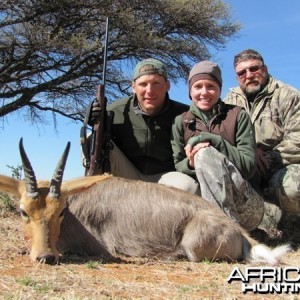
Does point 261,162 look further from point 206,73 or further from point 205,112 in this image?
point 206,73

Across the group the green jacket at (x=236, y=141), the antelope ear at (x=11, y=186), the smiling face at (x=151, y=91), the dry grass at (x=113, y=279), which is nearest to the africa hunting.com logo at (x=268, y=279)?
the dry grass at (x=113, y=279)

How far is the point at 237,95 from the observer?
6.48 meters

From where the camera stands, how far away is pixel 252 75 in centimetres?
619

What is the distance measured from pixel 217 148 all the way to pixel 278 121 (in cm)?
128

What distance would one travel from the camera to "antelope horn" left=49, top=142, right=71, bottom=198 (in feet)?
13.8

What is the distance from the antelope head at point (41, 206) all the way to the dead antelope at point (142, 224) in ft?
0.04

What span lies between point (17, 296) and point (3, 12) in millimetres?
11100

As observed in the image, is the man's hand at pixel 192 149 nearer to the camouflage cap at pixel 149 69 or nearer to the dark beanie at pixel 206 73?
the dark beanie at pixel 206 73

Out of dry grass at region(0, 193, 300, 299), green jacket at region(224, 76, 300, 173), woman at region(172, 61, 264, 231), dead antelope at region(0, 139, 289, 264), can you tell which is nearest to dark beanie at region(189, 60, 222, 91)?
woman at region(172, 61, 264, 231)

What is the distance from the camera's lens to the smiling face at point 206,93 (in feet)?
17.7

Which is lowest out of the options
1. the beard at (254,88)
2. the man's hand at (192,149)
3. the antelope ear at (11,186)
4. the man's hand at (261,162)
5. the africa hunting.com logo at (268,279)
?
the africa hunting.com logo at (268,279)

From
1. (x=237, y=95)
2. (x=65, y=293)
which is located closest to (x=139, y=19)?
(x=237, y=95)

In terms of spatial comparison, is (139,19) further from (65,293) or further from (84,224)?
(65,293)

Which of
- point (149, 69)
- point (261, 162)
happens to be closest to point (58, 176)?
point (149, 69)
